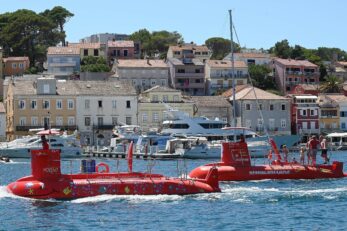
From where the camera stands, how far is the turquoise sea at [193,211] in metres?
34.8

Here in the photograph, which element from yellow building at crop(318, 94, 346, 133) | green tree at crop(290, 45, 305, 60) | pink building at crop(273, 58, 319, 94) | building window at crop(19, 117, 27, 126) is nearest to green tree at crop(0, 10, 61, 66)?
pink building at crop(273, 58, 319, 94)

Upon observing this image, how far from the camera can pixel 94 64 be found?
498 ft

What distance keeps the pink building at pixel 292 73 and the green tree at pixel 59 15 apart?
45.9m

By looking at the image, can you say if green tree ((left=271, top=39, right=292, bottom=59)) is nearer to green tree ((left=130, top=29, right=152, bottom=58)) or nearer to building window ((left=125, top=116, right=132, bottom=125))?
green tree ((left=130, top=29, right=152, bottom=58))

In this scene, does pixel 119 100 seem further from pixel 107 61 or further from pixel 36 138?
pixel 107 61

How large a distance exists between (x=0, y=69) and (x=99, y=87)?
91.0 ft

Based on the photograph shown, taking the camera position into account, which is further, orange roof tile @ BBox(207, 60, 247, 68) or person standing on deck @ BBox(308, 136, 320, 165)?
orange roof tile @ BBox(207, 60, 247, 68)

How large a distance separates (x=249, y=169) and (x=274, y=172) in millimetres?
1723

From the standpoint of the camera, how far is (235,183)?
51094 mm

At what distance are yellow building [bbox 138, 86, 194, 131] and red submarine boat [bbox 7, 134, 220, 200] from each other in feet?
243

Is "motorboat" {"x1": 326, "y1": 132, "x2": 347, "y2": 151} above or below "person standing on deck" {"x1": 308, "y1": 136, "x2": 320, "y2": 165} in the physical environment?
below

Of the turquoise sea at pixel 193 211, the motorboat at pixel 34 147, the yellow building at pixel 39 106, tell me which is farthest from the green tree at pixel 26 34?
the turquoise sea at pixel 193 211

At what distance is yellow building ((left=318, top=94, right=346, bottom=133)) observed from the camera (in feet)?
437

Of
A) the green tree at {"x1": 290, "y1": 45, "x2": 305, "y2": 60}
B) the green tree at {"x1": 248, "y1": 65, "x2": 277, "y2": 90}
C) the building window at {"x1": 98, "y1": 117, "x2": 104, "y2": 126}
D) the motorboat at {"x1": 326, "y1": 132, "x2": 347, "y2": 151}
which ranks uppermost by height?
the green tree at {"x1": 290, "y1": 45, "x2": 305, "y2": 60}
